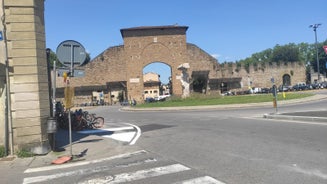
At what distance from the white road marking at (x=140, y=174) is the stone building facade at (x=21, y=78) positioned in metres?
3.91

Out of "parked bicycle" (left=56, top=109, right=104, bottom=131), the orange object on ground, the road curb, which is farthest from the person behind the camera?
"parked bicycle" (left=56, top=109, right=104, bottom=131)

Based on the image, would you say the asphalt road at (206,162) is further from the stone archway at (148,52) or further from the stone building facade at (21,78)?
the stone archway at (148,52)

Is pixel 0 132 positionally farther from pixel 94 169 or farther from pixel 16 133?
pixel 94 169

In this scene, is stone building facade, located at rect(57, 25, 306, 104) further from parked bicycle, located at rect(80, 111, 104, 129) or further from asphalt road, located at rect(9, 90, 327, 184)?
asphalt road, located at rect(9, 90, 327, 184)

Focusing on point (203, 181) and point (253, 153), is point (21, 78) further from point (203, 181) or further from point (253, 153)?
point (253, 153)

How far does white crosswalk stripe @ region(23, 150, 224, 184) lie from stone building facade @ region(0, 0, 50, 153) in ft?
6.42

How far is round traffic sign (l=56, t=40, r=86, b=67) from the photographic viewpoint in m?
9.77

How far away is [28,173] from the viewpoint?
764cm

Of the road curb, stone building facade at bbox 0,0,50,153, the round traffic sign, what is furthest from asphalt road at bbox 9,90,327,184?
the road curb

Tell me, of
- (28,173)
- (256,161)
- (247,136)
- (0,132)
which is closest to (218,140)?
(247,136)

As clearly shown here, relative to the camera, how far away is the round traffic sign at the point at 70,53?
9.77 m

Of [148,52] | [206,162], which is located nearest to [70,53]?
[206,162]

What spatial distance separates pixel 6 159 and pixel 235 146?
6033 millimetres

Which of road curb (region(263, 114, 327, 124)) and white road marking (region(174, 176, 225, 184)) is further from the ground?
road curb (region(263, 114, 327, 124))
